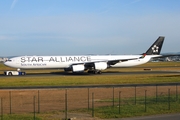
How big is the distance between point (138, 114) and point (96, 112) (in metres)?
2.81

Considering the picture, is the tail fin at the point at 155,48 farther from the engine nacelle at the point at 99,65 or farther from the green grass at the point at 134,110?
the green grass at the point at 134,110

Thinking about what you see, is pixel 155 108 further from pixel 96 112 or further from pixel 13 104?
pixel 13 104

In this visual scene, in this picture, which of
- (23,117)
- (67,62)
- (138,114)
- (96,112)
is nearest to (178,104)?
(138,114)

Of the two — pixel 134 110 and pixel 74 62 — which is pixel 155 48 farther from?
pixel 134 110

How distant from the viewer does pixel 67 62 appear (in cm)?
6562

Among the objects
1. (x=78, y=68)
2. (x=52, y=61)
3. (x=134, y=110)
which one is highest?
(x=52, y=61)

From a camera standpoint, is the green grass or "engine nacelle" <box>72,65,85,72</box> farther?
"engine nacelle" <box>72,65,85,72</box>

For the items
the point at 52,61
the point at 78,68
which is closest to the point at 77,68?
the point at 78,68

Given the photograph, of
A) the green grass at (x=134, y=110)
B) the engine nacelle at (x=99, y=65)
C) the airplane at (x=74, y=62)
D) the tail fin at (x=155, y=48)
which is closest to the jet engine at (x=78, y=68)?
the airplane at (x=74, y=62)

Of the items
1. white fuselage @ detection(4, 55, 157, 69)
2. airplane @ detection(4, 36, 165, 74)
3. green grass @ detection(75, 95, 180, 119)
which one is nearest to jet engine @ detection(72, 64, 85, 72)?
airplane @ detection(4, 36, 165, 74)

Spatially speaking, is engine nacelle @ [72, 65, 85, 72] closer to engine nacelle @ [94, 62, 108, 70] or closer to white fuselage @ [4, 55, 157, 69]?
engine nacelle @ [94, 62, 108, 70]

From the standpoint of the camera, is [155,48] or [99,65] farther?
[155,48]

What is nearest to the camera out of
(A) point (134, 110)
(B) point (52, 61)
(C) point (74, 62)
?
(A) point (134, 110)

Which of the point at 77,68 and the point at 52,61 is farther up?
the point at 52,61
